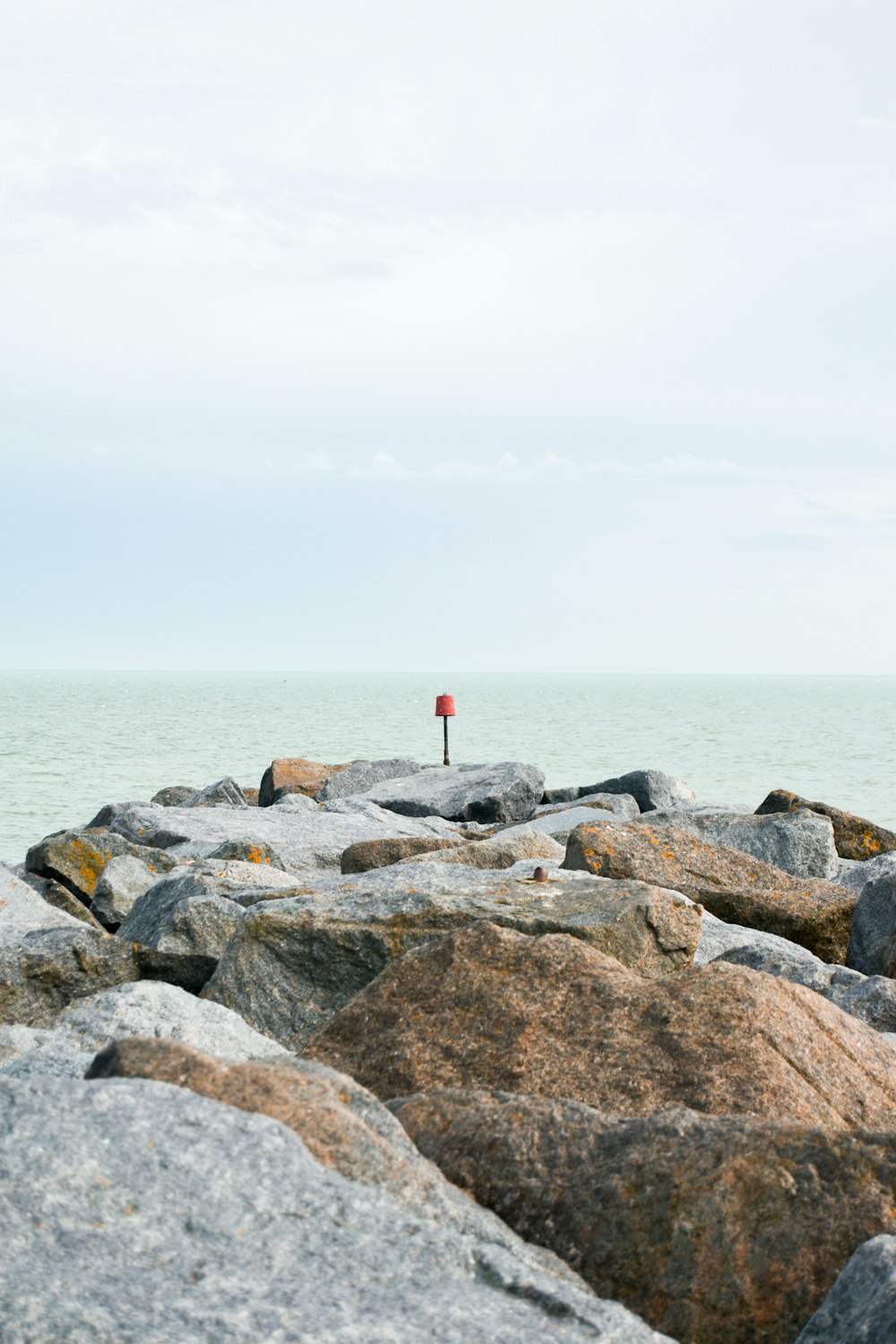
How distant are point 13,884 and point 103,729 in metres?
61.9

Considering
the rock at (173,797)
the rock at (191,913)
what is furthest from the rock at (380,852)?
the rock at (173,797)

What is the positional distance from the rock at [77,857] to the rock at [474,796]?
26.9ft

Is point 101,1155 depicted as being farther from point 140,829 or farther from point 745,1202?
point 140,829

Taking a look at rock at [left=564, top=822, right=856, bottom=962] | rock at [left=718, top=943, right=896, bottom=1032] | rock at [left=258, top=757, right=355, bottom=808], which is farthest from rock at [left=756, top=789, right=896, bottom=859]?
rock at [left=258, top=757, right=355, bottom=808]

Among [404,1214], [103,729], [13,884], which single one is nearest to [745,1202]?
[404,1214]

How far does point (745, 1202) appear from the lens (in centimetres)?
282

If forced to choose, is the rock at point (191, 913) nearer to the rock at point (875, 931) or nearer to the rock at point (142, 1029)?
the rock at point (142, 1029)

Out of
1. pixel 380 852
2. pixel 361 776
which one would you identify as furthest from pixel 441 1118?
pixel 361 776

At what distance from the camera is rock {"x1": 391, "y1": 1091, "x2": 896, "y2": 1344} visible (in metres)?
2.74

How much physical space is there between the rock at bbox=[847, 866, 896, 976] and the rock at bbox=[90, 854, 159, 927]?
4.94 m

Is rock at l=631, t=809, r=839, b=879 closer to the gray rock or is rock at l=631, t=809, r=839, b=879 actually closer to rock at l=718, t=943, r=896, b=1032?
rock at l=718, t=943, r=896, b=1032

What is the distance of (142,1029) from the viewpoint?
4.25 m

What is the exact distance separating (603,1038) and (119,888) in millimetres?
5893

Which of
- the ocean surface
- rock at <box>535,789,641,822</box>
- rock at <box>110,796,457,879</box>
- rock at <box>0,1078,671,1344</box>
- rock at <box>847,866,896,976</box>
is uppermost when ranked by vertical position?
rock at <box>0,1078,671,1344</box>
